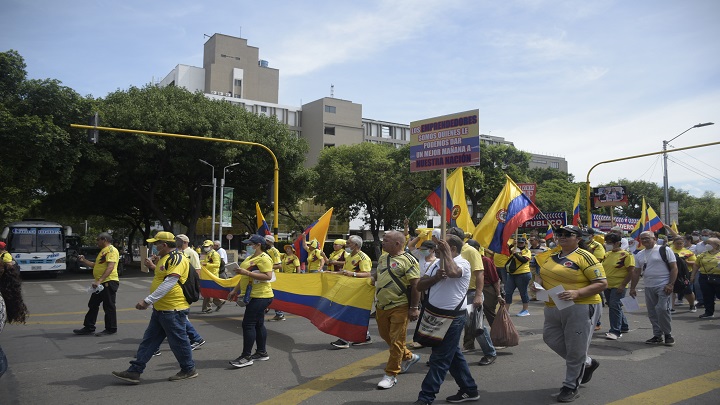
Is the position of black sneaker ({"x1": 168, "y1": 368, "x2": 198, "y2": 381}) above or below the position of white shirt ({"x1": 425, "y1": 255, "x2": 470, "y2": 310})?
below

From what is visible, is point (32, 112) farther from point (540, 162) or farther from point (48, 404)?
point (540, 162)

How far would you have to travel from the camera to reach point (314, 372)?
6641 millimetres

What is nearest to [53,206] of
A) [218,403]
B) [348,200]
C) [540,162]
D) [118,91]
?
[118,91]

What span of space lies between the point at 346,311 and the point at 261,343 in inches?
50.3

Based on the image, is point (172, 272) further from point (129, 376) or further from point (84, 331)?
point (84, 331)

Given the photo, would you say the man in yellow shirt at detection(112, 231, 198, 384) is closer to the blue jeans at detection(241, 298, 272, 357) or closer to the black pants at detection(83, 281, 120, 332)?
the blue jeans at detection(241, 298, 272, 357)

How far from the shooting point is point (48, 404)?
5445 mm

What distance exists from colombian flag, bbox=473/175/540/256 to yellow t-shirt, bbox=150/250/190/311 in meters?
5.01

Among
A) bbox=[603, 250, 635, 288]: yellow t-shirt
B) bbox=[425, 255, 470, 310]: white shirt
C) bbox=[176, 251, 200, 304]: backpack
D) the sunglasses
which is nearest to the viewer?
bbox=[425, 255, 470, 310]: white shirt

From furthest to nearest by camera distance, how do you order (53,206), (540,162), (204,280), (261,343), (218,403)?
(540,162) < (53,206) < (204,280) < (261,343) < (218,403)

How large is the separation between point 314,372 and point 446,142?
412 cm

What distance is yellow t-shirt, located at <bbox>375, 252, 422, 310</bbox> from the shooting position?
5.82 metres

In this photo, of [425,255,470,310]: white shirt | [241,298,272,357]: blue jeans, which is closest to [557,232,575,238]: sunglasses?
[425,255,470,310]: white shirt

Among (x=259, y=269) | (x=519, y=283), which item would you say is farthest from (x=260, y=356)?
(x=519, y=283)
